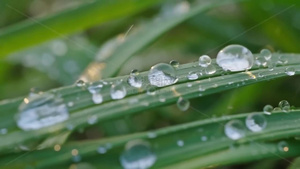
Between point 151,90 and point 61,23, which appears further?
point 61,23

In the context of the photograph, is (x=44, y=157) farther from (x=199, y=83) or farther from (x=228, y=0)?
(x=228, y=0)

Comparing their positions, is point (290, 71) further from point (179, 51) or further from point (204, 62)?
point (179, 51)

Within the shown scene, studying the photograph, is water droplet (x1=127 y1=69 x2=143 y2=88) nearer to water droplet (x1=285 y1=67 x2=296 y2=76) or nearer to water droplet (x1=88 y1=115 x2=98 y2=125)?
water droplet (x1=88 y1=115 x2=98 y2=125)

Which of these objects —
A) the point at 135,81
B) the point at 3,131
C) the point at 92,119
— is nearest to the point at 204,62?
the point at 135,81

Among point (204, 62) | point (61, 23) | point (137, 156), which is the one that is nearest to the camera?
point (137, 156)

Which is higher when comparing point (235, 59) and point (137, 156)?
point (235, 59)

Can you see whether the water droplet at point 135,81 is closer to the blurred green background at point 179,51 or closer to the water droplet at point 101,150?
the water droplet at point 101,150
